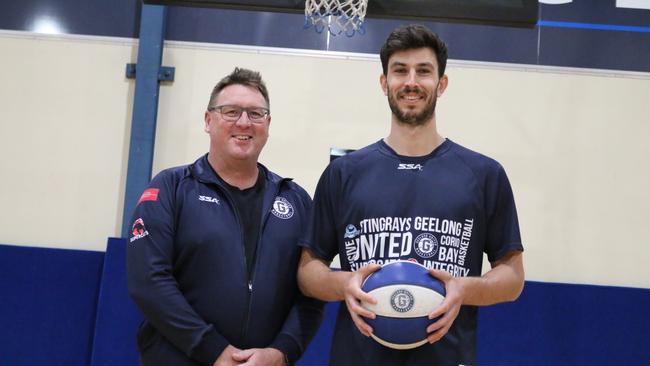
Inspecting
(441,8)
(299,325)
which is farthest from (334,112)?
(299,325)

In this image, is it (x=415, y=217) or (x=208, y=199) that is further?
(x=208, y=199)

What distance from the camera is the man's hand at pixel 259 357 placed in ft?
7.74

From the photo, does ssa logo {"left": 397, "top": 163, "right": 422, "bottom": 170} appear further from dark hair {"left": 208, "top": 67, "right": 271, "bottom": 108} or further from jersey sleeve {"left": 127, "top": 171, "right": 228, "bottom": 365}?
jersey sleeve {"left": 127, "top": 171, "right": 228, "bottom": 365}

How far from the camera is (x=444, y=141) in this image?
243 cm

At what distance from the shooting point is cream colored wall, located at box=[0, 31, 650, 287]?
5.39 meters

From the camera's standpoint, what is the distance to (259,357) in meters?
2.38

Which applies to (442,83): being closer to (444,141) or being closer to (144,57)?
(444,141)

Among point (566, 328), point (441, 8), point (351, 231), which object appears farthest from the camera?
point (566, 328)

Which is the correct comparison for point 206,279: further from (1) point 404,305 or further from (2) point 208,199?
(1) point 404,305

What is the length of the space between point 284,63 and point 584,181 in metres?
2.69

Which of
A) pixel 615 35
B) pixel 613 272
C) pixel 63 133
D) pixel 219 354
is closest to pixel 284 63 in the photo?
pixel 63 133

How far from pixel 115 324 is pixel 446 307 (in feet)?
11.3

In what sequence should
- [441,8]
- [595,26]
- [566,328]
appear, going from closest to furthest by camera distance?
[441,8]
[566,328]
[595,26]

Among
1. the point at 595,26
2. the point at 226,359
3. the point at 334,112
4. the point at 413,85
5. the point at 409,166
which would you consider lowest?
the point at 226,359
